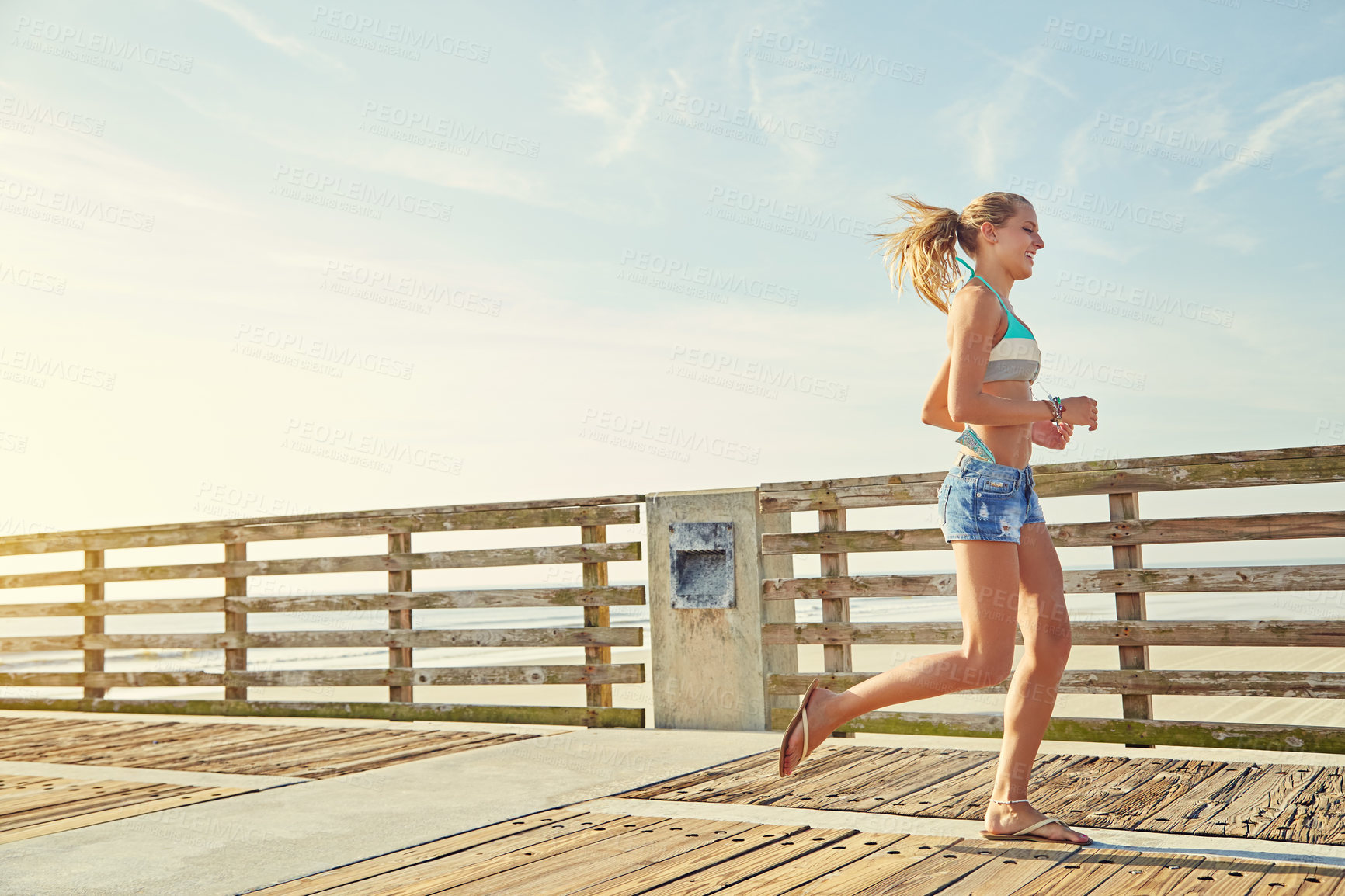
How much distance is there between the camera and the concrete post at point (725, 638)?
636 centimetres

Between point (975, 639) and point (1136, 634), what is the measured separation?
254cm

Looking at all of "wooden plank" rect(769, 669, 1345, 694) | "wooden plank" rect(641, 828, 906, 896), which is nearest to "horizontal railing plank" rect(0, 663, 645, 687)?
"wooden plank" rect(769, 669, 1345, 694)

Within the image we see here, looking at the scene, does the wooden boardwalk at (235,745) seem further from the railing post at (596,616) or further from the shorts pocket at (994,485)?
the shorts pocket at (994,485)

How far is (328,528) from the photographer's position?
7777mm

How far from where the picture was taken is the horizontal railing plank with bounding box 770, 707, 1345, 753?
16.5 feet

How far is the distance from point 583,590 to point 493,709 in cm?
112

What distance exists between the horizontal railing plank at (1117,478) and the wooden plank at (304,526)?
3.71 feet

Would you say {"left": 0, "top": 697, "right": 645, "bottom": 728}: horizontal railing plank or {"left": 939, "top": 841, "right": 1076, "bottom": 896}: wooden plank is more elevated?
{"left": 0, "top": 697, "right": 645, "bottom": 728}: horizontal railing plank

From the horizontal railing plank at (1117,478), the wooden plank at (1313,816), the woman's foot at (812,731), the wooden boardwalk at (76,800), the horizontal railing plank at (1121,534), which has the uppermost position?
the horizontal railing plank at (1117,478)

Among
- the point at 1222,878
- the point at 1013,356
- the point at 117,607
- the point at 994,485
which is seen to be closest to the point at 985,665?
the point at 994,485

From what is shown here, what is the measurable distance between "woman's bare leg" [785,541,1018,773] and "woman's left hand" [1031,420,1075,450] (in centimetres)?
37

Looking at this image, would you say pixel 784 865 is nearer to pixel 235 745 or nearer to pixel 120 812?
pixel 120 812

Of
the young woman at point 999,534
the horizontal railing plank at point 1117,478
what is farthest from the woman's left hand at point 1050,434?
the horizontal railing plank at point 1117,478

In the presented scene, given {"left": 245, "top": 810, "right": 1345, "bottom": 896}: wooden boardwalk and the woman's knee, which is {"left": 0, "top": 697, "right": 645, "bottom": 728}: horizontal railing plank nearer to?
{"left": 245, "top": 810, "right": 1345, "bottom": 896}: wooden boardwalk
